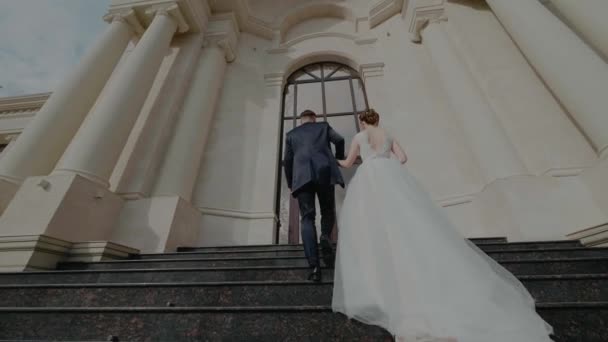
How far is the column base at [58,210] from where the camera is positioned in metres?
2.89

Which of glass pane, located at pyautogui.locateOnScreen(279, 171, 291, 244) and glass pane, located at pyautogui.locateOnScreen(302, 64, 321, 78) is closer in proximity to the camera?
glass pane, located at pyautogui.locateOnScreen(279, 171, 291, 244)

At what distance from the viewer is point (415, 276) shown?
4.13ft

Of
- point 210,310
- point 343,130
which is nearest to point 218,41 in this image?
point 343,130

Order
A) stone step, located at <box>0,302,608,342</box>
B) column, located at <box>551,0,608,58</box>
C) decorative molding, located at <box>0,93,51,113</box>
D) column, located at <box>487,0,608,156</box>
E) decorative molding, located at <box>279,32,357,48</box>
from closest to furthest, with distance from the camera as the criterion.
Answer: stone step, located at <box>0,302,608,342</box>
column, located at <box>487,0,608,156</box>
column, located at <box>551,0,608,58</box>
decorative molding, located at <box>279,32,357,48</box>
decorative molding, located at <box>0,93,51,113</box>

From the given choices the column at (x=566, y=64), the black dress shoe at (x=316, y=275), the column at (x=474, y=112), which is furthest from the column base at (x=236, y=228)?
the column at (x=566, y=64)

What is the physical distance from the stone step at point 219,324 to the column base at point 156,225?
1.92 m

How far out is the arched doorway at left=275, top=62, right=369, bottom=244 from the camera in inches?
247

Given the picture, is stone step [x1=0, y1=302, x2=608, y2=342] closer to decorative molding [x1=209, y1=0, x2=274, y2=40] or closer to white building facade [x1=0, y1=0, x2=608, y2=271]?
white building facade [x1=0, y1=0, x2=608, y2=271]

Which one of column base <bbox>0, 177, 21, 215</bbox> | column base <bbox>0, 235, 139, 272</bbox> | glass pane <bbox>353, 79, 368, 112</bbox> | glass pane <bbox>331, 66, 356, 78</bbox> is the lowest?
column base <bbox>0, 235, 139, 272</bbox>

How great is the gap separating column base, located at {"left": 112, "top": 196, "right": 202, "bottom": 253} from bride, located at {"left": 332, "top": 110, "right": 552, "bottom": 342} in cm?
299

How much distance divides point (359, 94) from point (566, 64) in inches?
156

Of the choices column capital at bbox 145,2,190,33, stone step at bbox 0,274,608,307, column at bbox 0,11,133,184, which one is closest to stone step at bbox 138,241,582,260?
stone step at bbox 0,274,608,307

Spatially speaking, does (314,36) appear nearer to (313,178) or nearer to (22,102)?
(313,178)

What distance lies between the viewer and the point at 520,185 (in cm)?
347
